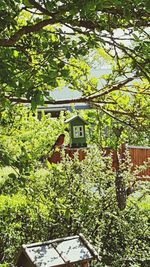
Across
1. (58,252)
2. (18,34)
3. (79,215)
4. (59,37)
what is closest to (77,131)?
(79,215)

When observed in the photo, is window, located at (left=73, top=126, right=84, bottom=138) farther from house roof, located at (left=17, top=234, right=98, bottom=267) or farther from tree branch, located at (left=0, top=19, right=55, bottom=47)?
tree branch, located at (left=0, top=19, right=55, bottom=47)

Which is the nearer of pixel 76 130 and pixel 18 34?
pixel 18 34

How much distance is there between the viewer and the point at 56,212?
15.7ft

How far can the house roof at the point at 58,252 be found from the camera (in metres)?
3.50

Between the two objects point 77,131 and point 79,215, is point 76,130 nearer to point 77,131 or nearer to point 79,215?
point 77,131

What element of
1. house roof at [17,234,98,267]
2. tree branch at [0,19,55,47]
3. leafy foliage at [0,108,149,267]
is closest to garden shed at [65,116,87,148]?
leafy foliage at [0,108,149,267]

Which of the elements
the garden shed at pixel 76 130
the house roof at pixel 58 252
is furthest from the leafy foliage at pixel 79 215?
the house roof at pixel 58 252

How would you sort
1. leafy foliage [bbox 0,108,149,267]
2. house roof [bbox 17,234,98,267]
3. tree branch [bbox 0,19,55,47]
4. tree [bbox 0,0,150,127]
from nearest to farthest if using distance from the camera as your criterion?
tree [bbox 0,0,150,127] < tree branch [bbox 0,19,55,47] < house roof [bbox 17,234,98,267] < leafy foliage [bbox 0,108,149,267]

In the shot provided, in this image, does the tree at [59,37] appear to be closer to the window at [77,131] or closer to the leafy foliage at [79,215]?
the window at [77,131]

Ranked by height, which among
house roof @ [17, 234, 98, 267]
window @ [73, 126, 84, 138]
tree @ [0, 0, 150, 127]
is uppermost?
tree @ [0, 0, 150, 127]

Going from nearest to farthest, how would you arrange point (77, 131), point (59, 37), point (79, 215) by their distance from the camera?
point (59, 37) < point (79, 215) < point (77, 131)

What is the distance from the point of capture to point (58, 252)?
3.62 meters

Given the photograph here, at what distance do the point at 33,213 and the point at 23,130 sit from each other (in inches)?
55.2

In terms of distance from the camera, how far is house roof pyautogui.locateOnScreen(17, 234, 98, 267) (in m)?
3.50
